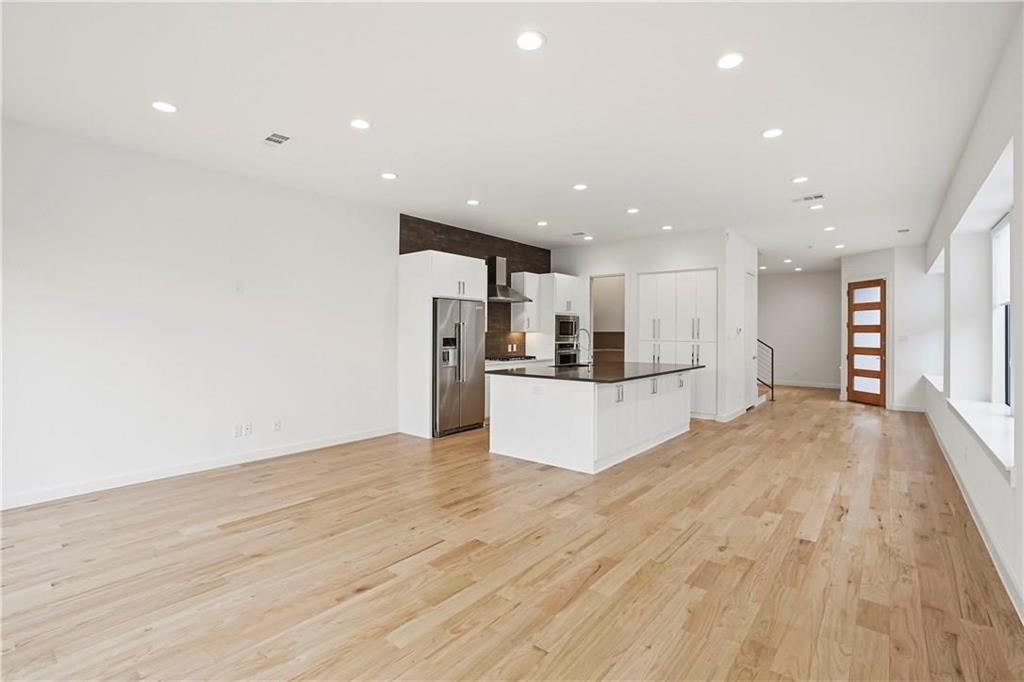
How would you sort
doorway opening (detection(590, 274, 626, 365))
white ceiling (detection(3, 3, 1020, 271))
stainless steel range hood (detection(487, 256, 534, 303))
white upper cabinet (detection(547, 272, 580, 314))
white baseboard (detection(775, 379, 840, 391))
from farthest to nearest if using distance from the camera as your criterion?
1. white baseboard (detection(775, 379, 840, 391))
2. doorway opening (detection(590, 274, 626, 365))
3. white upper cabinet (detection(547, 272, 580, 314))
4. stainless steel range hood (detection(487, 256, 534, 303))
5. white ceiling (detection(3, 3, 1020, 271))

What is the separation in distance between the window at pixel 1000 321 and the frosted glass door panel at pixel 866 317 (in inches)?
184

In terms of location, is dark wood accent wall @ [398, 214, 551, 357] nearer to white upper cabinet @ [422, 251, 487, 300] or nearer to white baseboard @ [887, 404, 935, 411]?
white upper cabinet @ [422, 251, 487, 300]

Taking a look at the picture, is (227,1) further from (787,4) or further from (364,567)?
(364,567)

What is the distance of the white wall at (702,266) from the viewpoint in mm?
7266

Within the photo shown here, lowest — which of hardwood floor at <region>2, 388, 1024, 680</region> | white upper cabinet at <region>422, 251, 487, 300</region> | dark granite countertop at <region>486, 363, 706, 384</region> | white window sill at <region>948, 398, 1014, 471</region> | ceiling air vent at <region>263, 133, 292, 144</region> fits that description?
hardwood floor at <region>2, 388, 1024, 680</region>

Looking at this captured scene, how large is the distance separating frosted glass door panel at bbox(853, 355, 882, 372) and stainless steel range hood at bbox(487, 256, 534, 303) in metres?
6.54

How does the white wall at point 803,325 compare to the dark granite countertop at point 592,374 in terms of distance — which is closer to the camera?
the dark granite countertop at point 592,374

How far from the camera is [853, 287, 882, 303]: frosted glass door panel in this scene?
899 centimetres

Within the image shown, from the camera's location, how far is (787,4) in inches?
89.4

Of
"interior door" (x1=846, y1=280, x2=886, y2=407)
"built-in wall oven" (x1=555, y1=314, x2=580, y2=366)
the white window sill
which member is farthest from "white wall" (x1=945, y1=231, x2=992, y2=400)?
"built-in wall oven" (x1=555, y1=314, x2=580, y2=366)

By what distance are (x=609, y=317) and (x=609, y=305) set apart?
0.28 m

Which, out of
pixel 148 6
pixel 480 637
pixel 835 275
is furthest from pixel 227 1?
pixel 835 275

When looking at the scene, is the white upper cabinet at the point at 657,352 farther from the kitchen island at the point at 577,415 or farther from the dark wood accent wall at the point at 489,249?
the kitchen island at the point at 577,415

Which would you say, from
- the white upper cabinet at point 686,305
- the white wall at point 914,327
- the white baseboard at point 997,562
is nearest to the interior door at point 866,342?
the white wall at point 914,327
